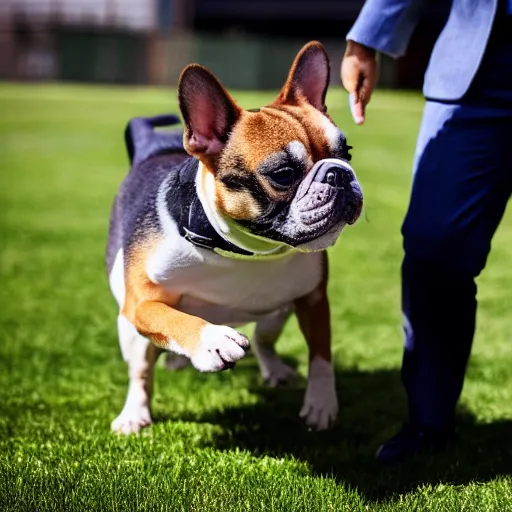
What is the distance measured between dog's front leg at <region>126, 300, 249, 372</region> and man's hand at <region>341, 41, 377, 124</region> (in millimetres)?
1005

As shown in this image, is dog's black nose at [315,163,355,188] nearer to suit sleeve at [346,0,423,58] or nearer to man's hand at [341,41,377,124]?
man's hand at [341,41,377,124]

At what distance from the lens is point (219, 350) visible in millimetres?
3031

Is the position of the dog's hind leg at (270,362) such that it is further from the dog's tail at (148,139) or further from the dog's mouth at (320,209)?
the dog's mouth at (320,209)

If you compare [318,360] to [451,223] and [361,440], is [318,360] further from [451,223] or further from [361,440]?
[451,223]

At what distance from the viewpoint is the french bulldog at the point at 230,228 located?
306 centimetres

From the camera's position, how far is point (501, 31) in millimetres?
3395

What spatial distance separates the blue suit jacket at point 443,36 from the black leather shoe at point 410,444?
1316 millimetres

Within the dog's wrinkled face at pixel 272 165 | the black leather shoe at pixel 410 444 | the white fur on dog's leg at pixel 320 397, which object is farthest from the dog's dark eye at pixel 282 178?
the black leather shoe at pixel 410 444

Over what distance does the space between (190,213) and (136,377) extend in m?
0.93

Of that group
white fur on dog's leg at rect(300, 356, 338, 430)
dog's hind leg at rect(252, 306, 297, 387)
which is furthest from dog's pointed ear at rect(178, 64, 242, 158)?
dog's hind leg at rect(252, 306, 297, 387)

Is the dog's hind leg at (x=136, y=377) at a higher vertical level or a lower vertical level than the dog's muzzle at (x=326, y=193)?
lower

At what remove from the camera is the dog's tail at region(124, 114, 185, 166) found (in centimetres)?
425

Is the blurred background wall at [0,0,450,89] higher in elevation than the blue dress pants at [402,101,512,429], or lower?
lower

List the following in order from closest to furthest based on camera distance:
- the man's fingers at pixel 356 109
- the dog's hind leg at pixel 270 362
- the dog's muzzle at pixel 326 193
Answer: the dog's muzzle at pixel 326 193 < the man's fingers at pixel 356 109 < the dog's hind leg at pixel 270 362
